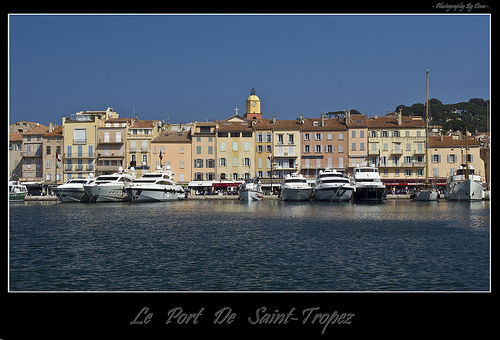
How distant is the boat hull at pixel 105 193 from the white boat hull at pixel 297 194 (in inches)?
880

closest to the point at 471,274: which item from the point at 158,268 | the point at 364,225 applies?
the point at 158,268

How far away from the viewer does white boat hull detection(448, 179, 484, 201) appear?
79.1 meters

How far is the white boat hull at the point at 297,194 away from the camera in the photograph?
80.8 metres

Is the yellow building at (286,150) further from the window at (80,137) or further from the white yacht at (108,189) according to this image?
the window at (80,137)

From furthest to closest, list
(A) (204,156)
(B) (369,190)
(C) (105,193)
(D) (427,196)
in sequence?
(A) (204,156) → (D) (427,196) → (C) (105,193) → (B) (369,190)

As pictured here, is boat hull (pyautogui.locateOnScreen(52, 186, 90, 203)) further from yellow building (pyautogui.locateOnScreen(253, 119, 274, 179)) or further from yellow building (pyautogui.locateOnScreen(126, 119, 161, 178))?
yellow building (pyautogui.locateOnScreen(253, 119, 274, 179))

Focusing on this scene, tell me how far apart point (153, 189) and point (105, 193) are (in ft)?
22.4

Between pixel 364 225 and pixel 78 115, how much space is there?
74.7 m

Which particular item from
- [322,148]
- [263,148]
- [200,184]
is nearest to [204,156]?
[200,184]

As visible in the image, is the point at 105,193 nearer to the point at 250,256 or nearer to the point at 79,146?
the point at 79,146

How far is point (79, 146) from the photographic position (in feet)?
340

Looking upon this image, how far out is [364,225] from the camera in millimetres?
42812

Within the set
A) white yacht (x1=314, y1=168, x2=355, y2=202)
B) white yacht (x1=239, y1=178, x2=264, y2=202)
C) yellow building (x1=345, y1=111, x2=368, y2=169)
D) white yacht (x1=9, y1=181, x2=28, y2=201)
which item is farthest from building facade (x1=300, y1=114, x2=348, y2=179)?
white yacht (x1=9, y1=181, x2=28, y2=201)
